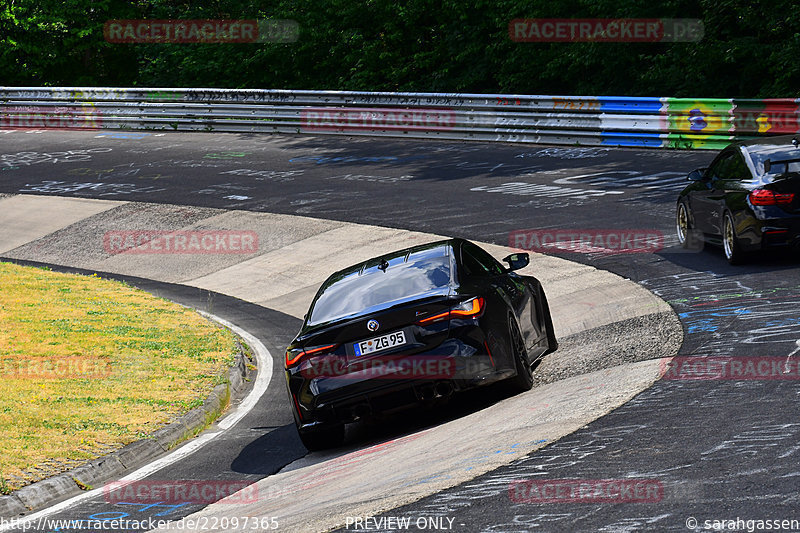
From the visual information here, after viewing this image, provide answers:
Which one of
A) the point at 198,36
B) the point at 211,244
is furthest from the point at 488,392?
the point at 198,36

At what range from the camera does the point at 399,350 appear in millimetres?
8414

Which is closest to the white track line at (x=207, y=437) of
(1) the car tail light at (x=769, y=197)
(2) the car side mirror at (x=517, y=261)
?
(2) the car side mirror at (x=517, y=261)

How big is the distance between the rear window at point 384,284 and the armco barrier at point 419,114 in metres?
15.0

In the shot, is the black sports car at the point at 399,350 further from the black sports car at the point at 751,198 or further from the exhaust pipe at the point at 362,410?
the black sports car at the point at 751,198

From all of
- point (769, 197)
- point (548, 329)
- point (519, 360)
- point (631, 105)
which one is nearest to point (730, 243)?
point (769, 197)

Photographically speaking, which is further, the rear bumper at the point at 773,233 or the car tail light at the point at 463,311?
the rear bumper at the point at 773,233

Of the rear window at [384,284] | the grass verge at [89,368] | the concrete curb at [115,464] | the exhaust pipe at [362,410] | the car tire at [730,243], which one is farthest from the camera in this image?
the car tire at [730,243]

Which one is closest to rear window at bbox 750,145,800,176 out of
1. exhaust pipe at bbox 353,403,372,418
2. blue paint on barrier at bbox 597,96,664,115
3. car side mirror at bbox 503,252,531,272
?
car side mirror at bbox 503,252,531,272

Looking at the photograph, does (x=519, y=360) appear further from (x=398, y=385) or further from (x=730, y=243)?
(x=730, y=243)

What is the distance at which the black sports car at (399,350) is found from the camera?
8391 mm

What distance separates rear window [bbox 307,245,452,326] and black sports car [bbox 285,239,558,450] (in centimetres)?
1

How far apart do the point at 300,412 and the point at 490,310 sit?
5.79 feet

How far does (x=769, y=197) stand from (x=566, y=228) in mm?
5118

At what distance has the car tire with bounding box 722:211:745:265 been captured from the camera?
13.1 metres
